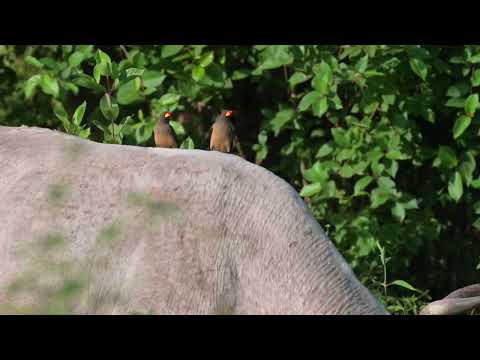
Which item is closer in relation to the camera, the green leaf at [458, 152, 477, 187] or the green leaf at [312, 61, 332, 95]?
the green leaf at [312, 61, 332, 95]

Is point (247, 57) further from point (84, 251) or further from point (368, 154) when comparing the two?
point (84, 251)

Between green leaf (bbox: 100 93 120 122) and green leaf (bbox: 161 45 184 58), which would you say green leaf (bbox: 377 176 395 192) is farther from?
green leaf (bbox: 100 93 120 122)

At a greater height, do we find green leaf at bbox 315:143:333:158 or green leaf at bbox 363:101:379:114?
green leaf at bbox 363:101:379:114

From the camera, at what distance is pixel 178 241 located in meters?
2.63

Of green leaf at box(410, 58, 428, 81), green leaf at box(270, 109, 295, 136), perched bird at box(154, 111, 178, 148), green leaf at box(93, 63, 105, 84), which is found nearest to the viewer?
green leaf at box(93, 63, 105, 84)

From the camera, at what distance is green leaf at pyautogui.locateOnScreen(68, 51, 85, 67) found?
6152mm

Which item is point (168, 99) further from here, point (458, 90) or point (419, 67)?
point (458, 90)

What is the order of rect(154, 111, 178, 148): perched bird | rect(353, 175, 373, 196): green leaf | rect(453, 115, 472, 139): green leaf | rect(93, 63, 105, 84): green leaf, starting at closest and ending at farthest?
rect(93, 63, 105, 84): green leaf, rect(154, 111, 178, 148): perched bird, rect(453, 115, 472, 139): green leaf, rect(353, 175, 373, 196): green leaf

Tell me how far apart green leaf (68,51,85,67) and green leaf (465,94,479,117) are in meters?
2.63

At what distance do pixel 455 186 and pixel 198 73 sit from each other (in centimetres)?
193

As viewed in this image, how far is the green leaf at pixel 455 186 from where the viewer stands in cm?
610

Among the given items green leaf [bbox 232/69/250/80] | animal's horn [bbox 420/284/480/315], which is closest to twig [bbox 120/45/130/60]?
green leaf [bbox 232/69/250/80]

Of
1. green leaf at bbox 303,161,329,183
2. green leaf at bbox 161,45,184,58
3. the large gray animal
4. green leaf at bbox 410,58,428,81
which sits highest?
the large gray animal

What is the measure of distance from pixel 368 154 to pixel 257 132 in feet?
3.71
